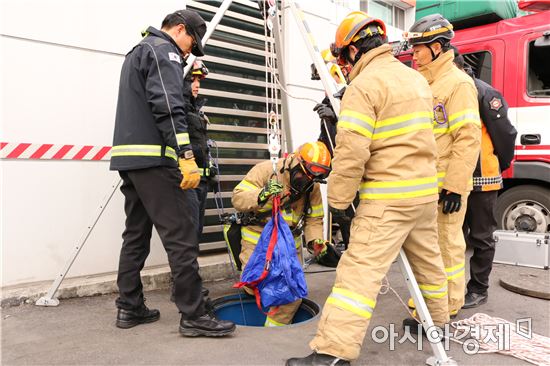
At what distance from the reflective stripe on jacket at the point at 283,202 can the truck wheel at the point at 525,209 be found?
2.64 metres

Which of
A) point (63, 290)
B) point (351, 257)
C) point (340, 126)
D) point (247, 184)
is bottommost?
point (63, 290)

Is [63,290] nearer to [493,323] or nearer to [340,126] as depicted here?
[340,126]

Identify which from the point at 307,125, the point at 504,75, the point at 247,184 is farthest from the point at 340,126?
the point at 504,75

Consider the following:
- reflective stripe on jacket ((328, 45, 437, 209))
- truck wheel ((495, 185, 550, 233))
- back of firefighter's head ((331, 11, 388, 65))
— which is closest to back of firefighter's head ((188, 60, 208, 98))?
back of firefighter's head ((331, 11, 388, 65))

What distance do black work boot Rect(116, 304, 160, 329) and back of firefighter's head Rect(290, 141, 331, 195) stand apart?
1.36 m

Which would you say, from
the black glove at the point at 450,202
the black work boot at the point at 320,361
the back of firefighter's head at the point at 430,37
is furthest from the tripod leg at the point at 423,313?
the back of firefighter's head at the point at 430,37

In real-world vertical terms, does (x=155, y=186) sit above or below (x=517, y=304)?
above

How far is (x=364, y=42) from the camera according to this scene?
2.42 metres

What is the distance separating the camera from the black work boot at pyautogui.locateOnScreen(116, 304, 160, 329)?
280 cm

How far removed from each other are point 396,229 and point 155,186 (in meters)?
1.42

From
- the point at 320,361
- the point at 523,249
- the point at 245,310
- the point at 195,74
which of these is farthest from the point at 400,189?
the point at 523,249

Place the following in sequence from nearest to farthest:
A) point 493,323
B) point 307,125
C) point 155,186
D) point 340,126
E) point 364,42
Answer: point 340,126
point 364,42
point 155,186
point 493,323
point 307,125

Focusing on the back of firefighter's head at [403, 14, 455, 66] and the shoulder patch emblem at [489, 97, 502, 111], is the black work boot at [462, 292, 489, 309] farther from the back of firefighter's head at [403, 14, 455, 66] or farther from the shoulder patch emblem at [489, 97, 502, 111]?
the back of firefighter's head at [403, 14, 455, 66]

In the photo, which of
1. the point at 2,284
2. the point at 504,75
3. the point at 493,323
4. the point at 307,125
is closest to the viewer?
the point at 493,323
